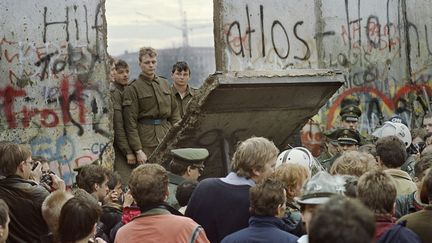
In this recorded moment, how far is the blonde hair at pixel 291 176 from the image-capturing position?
7004 mm

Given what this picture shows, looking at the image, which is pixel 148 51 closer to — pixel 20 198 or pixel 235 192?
pixel 20 198

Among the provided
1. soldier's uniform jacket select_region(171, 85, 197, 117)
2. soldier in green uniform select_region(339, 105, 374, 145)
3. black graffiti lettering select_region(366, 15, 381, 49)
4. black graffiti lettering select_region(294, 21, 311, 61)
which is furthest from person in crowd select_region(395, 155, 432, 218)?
black graffiti lettering select_region(366, 15, 381, 49)

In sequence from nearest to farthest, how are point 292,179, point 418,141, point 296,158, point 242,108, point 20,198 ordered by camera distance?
point 292,179 → point 20,198 → point 296,158 → point 242,108 → point 418,141

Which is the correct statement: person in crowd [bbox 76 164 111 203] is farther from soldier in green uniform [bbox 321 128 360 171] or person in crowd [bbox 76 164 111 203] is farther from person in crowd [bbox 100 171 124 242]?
soldier in green uniform [bbox 321 128 360 171]

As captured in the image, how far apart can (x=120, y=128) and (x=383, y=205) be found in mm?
6811

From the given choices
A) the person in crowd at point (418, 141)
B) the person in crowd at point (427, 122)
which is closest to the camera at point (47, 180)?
the person in crowd at point (418, 141)

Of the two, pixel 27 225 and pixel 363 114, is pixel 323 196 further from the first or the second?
pixel 363 114

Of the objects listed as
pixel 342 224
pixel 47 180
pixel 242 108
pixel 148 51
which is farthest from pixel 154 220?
pixel 148 51

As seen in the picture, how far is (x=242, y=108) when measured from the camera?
10.6 m

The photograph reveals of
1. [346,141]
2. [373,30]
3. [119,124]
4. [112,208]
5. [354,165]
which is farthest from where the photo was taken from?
[373,30]

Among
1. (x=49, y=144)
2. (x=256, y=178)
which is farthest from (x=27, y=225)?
(x=49, y=144)

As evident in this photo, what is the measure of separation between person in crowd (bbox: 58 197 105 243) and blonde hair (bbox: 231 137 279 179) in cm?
141

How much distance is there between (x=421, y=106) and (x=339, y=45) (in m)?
1.91

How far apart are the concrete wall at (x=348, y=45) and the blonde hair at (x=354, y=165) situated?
5887mm
